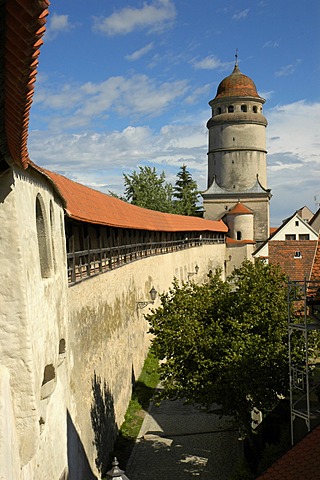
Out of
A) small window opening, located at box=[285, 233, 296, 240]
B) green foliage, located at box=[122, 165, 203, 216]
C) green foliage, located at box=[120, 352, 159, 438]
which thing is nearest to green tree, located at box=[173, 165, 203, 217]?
green foliage, located at box=[122, 165, 203, 216]

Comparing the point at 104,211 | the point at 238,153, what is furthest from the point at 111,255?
the point at 238,153

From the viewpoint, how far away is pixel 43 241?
682cm

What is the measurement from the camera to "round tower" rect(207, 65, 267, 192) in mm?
45875

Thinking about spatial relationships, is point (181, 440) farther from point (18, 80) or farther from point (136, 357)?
point (18, 80)

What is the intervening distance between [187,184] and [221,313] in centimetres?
5180

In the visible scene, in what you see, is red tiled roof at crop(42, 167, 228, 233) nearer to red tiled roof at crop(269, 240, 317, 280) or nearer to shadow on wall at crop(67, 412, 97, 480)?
shadow on wall at crop(67, 412, 97, 480)

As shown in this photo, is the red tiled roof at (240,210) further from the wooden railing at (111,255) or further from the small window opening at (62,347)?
the small window opening at (62,347)

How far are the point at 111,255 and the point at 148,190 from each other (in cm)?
Result: 4439

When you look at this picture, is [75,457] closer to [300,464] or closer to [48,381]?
[48,381]

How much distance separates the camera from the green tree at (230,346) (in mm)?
11445

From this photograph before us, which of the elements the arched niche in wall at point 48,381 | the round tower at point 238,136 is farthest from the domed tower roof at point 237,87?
the arched niche in wall at point 48,381

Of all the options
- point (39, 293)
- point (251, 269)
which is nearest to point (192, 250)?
point (251, 269)

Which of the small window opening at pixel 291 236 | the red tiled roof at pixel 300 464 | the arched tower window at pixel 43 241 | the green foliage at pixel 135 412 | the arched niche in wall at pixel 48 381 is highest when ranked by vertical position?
the arched tower window at pixel 43 241

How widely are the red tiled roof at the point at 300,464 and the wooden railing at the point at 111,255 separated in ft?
15.0
